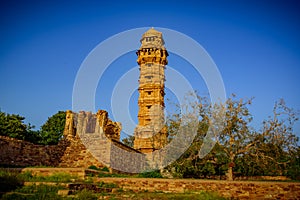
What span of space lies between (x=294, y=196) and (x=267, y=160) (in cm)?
532

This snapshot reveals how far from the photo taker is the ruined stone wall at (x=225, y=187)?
32.5ft

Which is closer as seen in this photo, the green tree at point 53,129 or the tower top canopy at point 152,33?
the green tree at point 53,129

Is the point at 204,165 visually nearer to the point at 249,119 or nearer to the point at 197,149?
the point at 197,149

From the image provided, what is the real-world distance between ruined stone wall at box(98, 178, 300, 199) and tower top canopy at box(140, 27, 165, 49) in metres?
24.4

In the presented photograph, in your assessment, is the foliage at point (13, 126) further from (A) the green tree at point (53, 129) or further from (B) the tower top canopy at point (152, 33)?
(B) the tower top canopy at point (152, 33)

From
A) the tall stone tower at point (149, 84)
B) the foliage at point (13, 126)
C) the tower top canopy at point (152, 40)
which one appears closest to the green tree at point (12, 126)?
the foliage at point (13, 126)

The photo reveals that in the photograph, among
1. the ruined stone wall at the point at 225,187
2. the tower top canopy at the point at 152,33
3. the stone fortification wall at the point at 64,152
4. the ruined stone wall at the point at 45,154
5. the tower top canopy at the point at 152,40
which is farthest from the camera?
the tower top canopy at the point at 152,33

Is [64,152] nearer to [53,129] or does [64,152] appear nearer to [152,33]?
[53,129]

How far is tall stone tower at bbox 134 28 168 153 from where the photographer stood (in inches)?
1167

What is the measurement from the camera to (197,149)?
15664 mm

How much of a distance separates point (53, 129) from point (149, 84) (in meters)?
11.4

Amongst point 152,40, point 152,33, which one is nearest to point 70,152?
point 152,40

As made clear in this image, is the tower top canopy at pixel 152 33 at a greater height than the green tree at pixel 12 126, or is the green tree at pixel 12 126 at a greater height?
the tower top canopy at pixel 152 33

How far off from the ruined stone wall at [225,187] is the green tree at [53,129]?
20.6m
